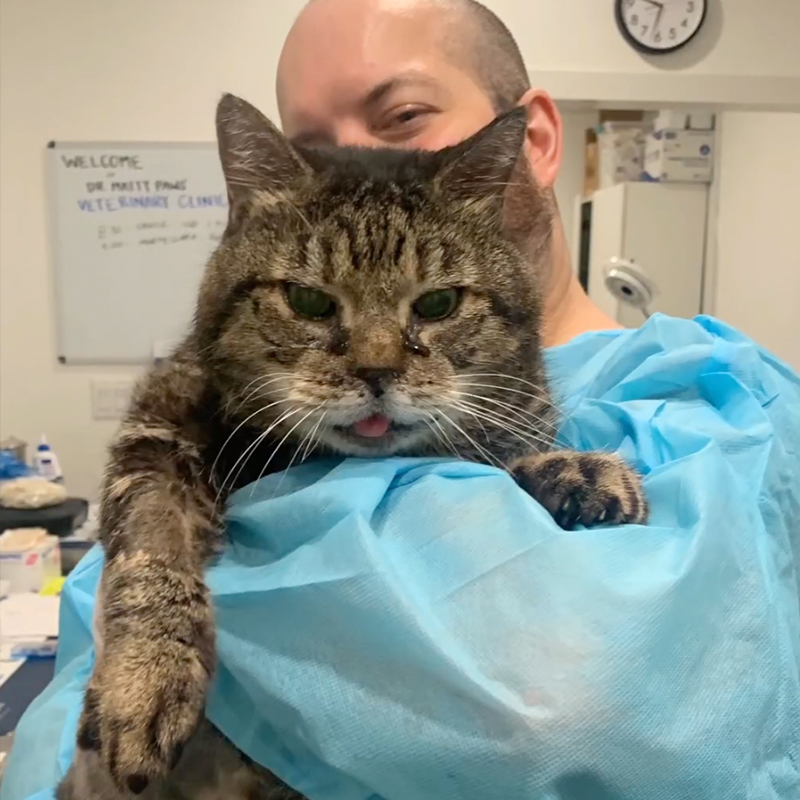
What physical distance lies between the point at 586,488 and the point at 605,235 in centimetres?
289

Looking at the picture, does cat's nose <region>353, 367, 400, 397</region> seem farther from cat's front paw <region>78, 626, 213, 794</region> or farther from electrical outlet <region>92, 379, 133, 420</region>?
electrical outlet <region>92, 379, 133, 420</region>

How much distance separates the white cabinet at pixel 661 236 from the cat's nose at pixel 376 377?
106 inches

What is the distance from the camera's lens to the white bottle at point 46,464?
2.54 m

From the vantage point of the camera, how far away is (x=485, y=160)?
92cm

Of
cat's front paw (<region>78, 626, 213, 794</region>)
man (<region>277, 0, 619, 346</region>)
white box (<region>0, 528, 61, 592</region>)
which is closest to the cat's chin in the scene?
cat's front paw (<region>78, 626, 213, 794</region>)

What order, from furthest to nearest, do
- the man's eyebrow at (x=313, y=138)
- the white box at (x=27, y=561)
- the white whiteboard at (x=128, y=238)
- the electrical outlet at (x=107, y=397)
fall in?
the electrical outlet at (x=107, y=397) → the white whiteboard at (x=128, y=238) → the white box at (x=27, y=561) → the man's eyebrow at (x=313, y=138)

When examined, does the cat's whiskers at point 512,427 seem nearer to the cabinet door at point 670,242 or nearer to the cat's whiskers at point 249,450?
the cat's whiskers at point 249,450

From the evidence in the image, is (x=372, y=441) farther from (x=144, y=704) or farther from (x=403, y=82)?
(x=403, y=82)

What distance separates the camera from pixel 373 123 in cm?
116

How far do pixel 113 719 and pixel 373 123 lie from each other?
84 centimetres

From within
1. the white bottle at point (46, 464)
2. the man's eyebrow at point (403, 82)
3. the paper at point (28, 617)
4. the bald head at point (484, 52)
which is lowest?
the paper at point (28, 617)

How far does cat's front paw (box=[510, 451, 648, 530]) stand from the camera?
2.54ft

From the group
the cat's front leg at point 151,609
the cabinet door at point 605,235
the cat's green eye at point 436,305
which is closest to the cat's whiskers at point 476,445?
the cat's green eye at point 436,305

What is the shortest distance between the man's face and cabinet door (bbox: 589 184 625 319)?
220 centimetres
